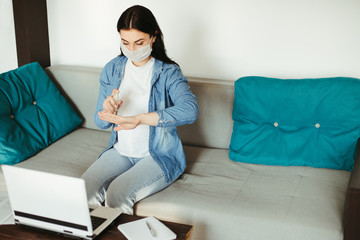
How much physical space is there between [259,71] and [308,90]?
394mm

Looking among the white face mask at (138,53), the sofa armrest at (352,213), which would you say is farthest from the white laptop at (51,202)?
the sofa armrest at (352,213)

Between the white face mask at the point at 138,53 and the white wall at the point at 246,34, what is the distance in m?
0.65

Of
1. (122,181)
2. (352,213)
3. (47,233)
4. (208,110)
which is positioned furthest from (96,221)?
(208,110)

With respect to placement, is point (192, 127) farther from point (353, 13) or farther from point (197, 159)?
point (353, 13)

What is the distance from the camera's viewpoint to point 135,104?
206 cm

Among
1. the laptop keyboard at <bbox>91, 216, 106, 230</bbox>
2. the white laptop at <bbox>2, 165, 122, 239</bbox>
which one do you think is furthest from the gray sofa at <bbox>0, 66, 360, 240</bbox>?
the white laptop at <bbox>2, 165, 122, 239</bbox>

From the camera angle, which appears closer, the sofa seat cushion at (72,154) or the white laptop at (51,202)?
the white laptop at (51,202)

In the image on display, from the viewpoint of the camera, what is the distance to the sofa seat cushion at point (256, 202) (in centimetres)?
174

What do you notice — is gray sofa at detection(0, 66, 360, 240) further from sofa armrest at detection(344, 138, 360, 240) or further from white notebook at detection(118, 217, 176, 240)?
white notebook at detection(118, 217, 176, 240)

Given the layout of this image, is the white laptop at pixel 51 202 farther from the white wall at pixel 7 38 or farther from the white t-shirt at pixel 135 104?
the white wall at pixel 7 38

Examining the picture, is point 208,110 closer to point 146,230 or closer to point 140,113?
point 140,113

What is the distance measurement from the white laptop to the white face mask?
0.76 metres

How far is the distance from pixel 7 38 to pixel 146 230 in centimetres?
211

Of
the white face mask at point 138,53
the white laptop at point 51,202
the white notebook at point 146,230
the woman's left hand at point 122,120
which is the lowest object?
the white notebook at point 146,230
